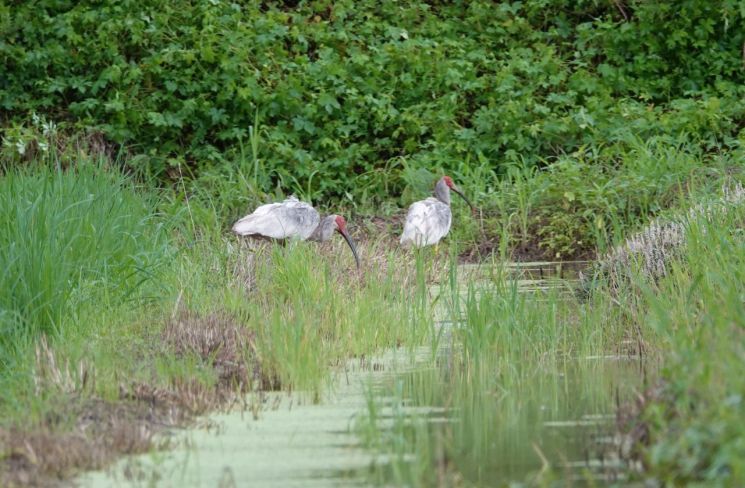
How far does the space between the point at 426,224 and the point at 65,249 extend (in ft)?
14.9

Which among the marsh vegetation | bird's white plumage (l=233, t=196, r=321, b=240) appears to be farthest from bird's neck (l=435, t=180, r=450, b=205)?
bird's white plumage (l=233, t=196, r=321, b=240)

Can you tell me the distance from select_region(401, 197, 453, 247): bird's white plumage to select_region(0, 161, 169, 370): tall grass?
2445mm

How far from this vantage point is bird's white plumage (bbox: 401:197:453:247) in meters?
10.9

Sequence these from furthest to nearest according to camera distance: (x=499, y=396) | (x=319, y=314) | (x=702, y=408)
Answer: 1. (x=319, y=314)
2. (x=499, y=396)
3. (x=702, y=408)

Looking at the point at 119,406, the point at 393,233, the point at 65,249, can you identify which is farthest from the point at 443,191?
the point at 119,406

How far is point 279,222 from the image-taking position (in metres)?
9.93

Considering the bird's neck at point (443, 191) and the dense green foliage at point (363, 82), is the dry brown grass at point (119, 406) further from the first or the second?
the dense green foliage at point (363, 82)

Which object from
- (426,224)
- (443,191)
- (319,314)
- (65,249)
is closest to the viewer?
(65,249)

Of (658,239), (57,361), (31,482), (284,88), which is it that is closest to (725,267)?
(658,239)

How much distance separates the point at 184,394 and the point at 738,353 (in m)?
2.40

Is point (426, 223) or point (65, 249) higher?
point (426, 223)

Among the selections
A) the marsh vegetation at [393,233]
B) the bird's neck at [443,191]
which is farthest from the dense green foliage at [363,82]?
the bird's neck at [443,191]

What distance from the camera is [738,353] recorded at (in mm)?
4363

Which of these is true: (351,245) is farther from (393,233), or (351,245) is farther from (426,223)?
(393,233)
